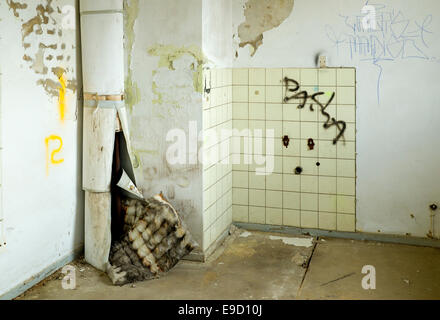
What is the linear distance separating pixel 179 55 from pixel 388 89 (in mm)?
1805

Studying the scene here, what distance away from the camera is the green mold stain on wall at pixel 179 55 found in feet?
12.7

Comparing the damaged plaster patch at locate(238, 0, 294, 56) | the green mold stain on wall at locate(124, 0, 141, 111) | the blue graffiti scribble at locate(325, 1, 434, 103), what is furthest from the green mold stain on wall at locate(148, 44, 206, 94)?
the blue graffiti scribble at locate(325, 1, 434, 103)

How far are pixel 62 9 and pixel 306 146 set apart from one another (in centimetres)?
236

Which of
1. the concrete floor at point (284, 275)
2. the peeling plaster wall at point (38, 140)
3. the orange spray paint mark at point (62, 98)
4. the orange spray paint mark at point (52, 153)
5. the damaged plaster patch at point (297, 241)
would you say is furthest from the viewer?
the damaged plaster patch at point (297, 241)

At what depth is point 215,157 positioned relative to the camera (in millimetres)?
4309

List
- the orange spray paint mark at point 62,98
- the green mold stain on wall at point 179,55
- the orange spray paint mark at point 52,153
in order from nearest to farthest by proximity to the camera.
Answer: the orange spray paint mark at point 52,153
the orange spray paint mark at point 62,98
the green mold stain on wall at point 179,55

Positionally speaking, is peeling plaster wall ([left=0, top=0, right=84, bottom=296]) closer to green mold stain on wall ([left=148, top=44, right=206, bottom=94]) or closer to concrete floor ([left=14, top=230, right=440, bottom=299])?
concrete floor ([left=14, top=230, right=440, bottom=299])

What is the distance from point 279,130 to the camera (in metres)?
4.61

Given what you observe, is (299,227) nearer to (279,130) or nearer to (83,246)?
(279,130)

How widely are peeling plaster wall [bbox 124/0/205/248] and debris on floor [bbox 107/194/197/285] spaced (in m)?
Result: 0.27

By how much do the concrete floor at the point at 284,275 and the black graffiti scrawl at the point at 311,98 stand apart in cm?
102

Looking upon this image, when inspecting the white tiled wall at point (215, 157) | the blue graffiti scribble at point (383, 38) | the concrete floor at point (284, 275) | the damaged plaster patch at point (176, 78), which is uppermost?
the blue graffiti scribble at point (383, 38)

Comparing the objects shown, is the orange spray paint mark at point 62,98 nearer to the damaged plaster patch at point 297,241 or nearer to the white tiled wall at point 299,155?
the white tiled wall at point 299,155

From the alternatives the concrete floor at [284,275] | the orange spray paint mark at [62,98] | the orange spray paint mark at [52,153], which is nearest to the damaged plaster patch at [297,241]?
the concrete floor at [284,275]
